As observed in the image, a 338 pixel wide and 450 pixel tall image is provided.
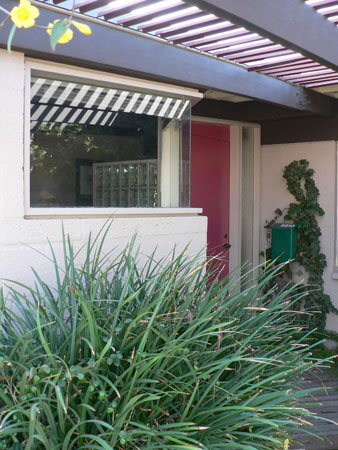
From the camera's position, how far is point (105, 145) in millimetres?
3713

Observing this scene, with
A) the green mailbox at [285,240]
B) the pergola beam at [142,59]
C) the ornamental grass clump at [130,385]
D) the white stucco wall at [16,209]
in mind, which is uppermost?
the pergola beam at [142,59]

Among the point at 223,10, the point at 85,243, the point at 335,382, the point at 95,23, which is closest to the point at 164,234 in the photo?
the point at 85,243

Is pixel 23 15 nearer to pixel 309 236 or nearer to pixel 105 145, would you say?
pixel 105 145

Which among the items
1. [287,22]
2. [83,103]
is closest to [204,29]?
[287,22]

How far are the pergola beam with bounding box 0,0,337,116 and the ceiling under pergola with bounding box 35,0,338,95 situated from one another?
0.22 feet

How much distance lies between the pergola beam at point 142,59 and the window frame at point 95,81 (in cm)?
6

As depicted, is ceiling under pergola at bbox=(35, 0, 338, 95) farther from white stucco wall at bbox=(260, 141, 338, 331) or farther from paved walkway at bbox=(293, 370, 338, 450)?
paved walkway at bbox=(293, 370, 338, 450)

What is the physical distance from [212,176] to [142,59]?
9.32 feet

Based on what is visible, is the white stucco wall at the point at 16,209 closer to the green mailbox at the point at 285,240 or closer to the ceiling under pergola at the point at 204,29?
the ceiling under pergola at the point at 204,29

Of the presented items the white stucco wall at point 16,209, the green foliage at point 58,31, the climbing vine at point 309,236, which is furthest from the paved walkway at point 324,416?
the green foliage at point 58,31

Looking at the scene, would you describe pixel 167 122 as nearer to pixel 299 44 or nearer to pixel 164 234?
pixel 164 234

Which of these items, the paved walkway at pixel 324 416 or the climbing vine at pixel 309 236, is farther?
the climbing vine at pixel 309 236

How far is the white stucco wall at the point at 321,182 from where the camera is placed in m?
5.89

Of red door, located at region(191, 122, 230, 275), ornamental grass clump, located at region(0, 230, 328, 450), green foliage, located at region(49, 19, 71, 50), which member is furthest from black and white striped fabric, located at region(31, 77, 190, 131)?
red door, located at region(191, 122, 230, 275)
